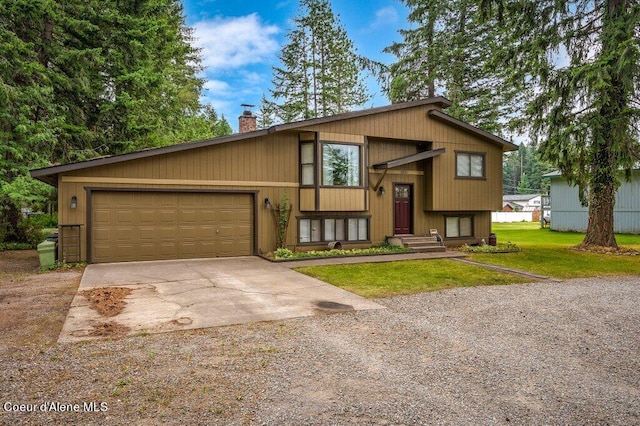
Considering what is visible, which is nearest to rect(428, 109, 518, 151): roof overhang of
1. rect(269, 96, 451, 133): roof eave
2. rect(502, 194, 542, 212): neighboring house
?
rect(269, 96, 451, 133): roof eave

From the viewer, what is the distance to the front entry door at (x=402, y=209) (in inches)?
584

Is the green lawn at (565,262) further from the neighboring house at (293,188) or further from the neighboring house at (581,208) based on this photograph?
the neighboring house at (581,208)

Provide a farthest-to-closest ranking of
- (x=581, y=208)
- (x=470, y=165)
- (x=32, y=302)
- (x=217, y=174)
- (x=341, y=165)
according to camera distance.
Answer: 1. (x=581, y=208)
2. (x=470, y=165)
3. (x=341, y=165)
4. (x=217, y=174)
5. (x=32, y=302)

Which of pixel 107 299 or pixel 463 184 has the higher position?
pixel 463 184

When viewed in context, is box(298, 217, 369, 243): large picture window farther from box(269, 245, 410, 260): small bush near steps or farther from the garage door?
the garage door

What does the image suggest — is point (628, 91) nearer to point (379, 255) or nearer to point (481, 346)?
point (379, 255)

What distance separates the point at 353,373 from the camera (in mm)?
3783

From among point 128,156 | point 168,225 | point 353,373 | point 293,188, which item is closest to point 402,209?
point 293,188

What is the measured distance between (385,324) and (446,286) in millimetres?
3230

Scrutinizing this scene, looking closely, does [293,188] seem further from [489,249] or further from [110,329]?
[110,329]

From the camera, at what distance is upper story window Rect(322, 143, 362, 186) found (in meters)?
13.1

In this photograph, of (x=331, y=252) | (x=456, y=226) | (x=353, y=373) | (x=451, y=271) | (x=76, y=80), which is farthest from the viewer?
(x=456, y=226)

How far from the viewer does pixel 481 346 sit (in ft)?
15.1

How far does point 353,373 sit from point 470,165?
13512 millimetres
